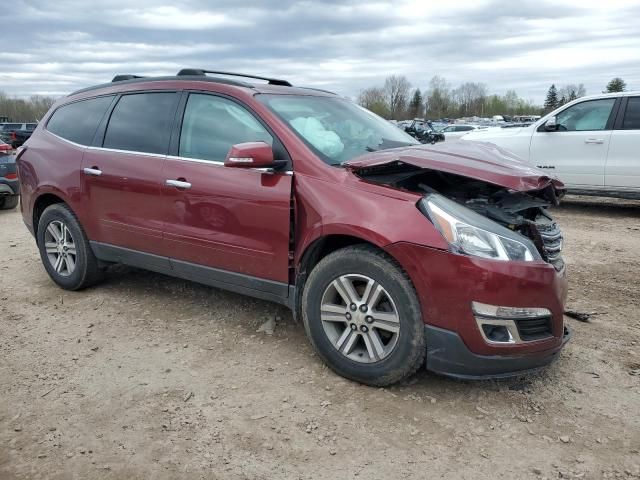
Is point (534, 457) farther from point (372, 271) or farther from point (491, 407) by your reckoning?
point (372, 271)

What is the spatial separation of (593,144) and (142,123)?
701 centimetres

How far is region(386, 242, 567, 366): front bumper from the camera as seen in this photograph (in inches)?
108

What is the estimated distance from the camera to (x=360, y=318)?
3.07m

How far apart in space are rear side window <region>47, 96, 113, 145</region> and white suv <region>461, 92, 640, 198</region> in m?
6.87

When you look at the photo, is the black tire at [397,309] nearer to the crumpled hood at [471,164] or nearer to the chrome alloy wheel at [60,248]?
the crumpled hood at [471,164]

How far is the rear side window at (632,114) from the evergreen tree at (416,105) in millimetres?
92448

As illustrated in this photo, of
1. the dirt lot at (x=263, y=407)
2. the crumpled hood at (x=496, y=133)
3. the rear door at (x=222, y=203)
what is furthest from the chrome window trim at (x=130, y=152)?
the crumpled hood at (x=496, y=133)

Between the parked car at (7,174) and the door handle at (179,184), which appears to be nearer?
the door handle at (179,184)

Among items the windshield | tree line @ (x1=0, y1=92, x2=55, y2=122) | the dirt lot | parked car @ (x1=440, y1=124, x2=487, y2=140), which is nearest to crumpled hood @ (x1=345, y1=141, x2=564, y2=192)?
the windshield

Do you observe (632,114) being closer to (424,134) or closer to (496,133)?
(496,133)

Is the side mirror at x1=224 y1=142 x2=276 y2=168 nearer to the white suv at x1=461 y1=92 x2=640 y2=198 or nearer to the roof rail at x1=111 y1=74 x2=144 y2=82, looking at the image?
the roof rail at x1=111 y1=74 x2=144 y2=82

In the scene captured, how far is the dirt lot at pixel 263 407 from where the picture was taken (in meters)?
2.53

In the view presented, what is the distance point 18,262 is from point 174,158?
3.16 m

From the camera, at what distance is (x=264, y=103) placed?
3631 millimetres
